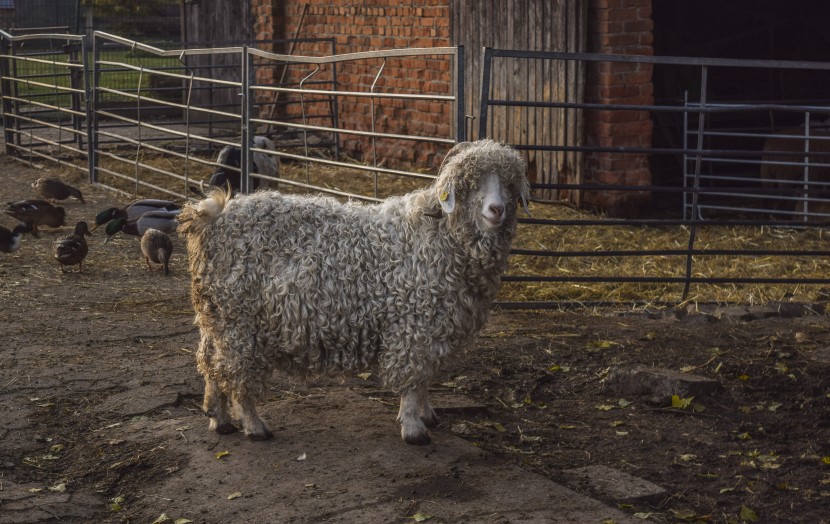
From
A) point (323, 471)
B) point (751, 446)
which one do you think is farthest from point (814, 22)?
point (323, 471)

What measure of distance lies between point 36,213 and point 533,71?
5028 millimetres

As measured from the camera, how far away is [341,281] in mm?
5145

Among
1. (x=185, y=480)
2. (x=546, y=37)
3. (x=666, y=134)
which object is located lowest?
(x=185, y=480)

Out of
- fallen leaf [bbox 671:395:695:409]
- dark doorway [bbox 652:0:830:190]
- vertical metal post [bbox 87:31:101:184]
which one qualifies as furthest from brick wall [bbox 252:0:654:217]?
fallen leaf [bbox 671:395:695:409]

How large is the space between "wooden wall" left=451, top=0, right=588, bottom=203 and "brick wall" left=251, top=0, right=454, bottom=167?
29.0 inches

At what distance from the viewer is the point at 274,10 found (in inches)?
642

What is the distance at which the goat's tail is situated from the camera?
521 cm

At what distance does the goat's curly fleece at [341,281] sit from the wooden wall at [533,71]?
5.51 m

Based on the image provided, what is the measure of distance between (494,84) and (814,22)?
4.38 meters

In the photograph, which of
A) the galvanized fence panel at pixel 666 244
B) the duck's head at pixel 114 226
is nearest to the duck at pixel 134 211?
the duck's head at pixel 114 226

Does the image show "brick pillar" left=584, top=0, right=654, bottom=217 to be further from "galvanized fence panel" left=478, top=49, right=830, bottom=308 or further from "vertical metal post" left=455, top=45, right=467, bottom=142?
"vertical metal post" left=455, top=45, right=467, bottom=142

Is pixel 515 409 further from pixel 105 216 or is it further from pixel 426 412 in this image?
pixel 105 216

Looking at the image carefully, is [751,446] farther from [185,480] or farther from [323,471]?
[185,480]

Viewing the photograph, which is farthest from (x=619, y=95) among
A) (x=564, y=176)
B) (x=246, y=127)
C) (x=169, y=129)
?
(x=169, y=129)
